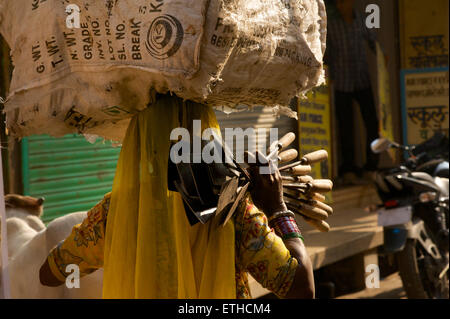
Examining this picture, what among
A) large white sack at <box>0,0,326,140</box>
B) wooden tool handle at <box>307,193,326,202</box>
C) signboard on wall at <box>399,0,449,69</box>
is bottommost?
wooden tool handle at <box>307,193,326,202</box>

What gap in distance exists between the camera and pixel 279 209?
1.99m

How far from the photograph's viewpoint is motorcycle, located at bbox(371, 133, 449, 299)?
14.8 ft

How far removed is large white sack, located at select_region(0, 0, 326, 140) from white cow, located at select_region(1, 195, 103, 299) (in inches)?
38.3

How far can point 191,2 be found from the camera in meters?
1.66

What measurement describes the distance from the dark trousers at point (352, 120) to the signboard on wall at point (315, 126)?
4.02 feet

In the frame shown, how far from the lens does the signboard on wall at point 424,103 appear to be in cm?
792

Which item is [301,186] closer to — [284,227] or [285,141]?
[285,141]

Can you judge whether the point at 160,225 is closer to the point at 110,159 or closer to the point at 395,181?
the point at 110,159

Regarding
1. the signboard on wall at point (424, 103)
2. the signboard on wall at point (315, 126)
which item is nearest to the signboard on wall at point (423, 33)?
the signboard on wall at point (424, 103)

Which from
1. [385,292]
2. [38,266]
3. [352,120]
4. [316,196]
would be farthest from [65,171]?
[352,120]

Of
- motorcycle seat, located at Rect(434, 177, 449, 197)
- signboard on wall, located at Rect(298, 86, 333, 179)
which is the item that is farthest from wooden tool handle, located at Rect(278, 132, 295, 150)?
motorcycle seat, located at Rect(434, 177, 449, 197)

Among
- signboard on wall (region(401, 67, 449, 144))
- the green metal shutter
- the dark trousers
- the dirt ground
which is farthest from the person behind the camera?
signboard on wall (region(401, 67, 449, 144))

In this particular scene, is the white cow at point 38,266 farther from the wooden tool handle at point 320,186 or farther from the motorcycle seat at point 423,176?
the motorcycle seat at point 423,176

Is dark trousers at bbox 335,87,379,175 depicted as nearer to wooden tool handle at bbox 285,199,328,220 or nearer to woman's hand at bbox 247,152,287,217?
wooden tool handle at bbox 285,199,328,220
